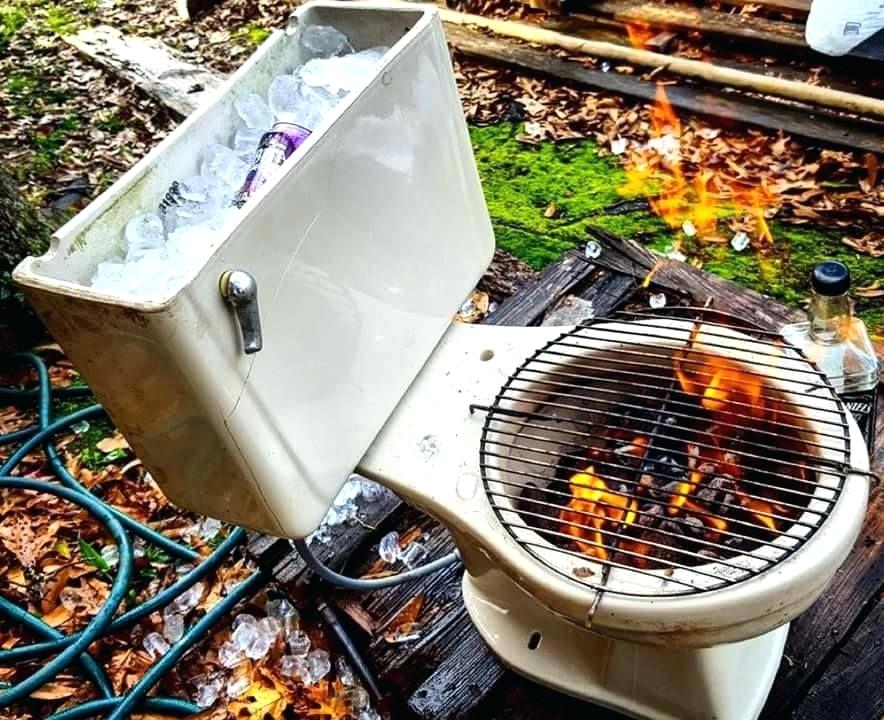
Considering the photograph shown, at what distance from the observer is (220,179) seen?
129 centimetres

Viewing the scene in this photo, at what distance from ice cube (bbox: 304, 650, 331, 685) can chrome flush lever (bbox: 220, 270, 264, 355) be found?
36.1 inches

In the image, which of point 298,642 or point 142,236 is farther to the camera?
point 298,642

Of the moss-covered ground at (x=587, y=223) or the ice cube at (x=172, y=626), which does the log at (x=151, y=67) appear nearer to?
the moss-covered ground at (x=587, y=223)

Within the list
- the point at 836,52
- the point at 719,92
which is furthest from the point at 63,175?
the point at 836,52

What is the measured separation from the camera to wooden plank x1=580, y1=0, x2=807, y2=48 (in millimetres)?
3230

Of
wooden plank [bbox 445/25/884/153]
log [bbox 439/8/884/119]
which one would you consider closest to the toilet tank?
wooden plank [bbox 445/25/884/153]

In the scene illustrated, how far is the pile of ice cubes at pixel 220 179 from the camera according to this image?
44.6 inches

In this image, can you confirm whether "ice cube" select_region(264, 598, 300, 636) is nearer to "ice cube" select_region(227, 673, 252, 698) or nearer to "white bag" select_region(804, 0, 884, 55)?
"ice cube" select_region(227, 673, 252, 698)

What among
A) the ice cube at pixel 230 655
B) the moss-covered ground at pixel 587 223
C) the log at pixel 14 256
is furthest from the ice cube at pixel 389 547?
the log at pixel 14 256

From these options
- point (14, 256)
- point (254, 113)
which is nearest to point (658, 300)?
point (254, 113)

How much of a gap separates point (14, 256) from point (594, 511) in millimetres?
2036

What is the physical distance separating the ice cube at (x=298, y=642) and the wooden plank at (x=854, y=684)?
0.96m

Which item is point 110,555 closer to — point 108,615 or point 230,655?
point 108,615

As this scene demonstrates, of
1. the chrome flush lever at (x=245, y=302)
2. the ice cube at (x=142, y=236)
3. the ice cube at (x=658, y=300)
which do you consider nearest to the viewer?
the chrome flush lever at (x=245, y=302)
